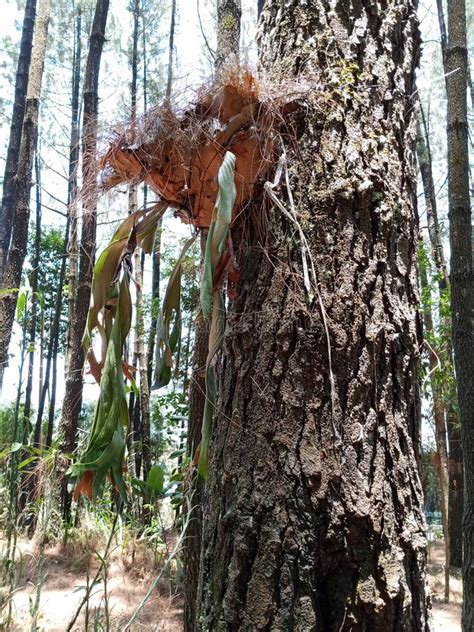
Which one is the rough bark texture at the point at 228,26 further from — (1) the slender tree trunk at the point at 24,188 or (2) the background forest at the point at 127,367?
(1) the slender tree trunk at the point at 24,188

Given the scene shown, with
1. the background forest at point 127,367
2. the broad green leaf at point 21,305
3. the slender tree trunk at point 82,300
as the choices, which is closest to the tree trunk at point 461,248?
the background forest at point 127,367

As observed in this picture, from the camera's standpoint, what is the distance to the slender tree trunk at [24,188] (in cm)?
480

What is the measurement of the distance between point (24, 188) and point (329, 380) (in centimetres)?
492

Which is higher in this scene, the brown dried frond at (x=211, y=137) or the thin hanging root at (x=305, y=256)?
the brown dried frond at (x=211, y=137)

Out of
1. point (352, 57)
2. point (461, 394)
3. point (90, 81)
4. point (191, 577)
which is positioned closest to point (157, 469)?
point (191, 577)

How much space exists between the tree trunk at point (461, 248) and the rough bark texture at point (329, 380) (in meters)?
2.64

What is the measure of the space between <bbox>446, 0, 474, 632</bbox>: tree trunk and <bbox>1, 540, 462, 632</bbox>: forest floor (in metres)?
1.62

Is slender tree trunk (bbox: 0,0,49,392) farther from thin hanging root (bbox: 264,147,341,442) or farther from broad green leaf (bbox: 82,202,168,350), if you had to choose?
thin hanging root (bbox: 264,147,341,442)

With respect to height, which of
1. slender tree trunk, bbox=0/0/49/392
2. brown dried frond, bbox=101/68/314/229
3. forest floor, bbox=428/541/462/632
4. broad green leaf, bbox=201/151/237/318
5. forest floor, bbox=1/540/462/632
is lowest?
forest floor, bbox=428/541/462/632

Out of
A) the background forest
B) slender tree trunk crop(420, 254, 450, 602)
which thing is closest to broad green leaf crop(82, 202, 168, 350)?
the background forest

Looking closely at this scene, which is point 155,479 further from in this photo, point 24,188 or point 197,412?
point 24,188

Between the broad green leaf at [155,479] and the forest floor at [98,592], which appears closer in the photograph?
the forest floor at [98,592]

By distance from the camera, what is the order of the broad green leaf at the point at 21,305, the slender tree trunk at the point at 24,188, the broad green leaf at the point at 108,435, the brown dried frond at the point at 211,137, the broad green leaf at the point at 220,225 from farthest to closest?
the slender tree trunk at the point at 24,188
the broad green leaf at the point at 21,305
the broad green leaf at the point at 108,435
the brown dried frond at the point at 211,137
the broad green leaf at the point at 220,225

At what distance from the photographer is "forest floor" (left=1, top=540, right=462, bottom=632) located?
3200 millimetres
